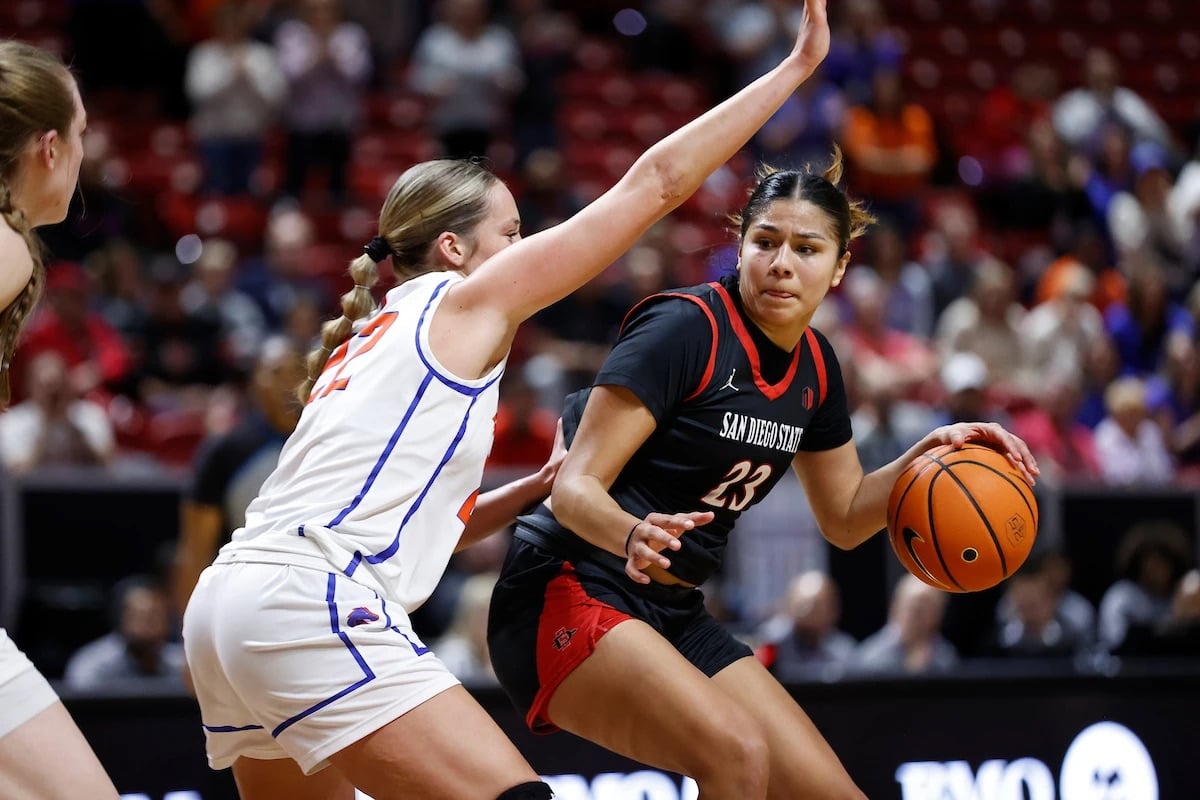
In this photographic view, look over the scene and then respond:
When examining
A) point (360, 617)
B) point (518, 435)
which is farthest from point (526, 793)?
point (518, 435)

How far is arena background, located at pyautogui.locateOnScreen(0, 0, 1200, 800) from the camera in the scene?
562 cm

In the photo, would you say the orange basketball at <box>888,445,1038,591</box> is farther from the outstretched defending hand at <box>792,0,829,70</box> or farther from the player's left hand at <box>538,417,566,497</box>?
the outstretched defending hand at <box>792,0,829,70</box>

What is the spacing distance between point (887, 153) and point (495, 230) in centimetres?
860

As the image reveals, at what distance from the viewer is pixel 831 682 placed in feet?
18.2

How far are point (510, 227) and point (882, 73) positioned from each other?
8.85m

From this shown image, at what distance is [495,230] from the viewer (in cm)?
348

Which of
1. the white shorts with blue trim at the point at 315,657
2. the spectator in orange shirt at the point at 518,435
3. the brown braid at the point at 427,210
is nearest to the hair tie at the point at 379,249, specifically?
the brown braid at the point at 427,210

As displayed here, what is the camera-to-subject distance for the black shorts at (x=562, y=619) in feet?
12.0

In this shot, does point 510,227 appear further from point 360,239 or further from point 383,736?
point 360,239

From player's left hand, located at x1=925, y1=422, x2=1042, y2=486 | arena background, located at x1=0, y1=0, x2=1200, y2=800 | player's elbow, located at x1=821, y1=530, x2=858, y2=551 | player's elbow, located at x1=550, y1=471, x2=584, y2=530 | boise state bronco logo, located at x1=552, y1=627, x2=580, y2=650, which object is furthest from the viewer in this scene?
arena background, located at x1=0, y1=0, x2=1200, y2=800

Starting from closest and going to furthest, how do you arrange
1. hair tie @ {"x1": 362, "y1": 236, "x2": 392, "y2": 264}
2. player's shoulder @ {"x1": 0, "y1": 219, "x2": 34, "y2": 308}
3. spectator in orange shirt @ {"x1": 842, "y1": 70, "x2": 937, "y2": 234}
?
player's shoulder @ {"x1": 0, "y1": 219, "x2": 34, "y2": 308}
hair tie @ {"x1": 362, "y1": 236, "x2": 392, "y2": 264}
spectator in orange shirt @ {"x1": 842, "y1": 70, "x2": 937, "y2": 234}

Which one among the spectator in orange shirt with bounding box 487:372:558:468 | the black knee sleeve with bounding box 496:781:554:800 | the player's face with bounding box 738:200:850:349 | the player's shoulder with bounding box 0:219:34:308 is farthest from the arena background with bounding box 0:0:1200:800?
the player's shoulder with bounding box 0:219:34:308

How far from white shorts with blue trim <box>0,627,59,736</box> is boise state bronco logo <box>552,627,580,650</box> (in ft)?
3.73

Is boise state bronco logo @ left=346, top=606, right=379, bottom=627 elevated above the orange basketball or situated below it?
above
